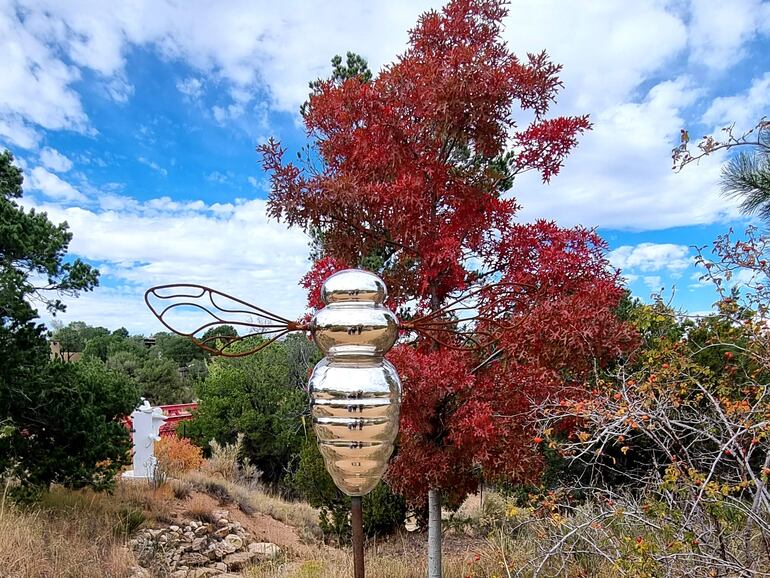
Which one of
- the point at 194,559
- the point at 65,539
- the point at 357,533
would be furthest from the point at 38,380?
the point at 357,533

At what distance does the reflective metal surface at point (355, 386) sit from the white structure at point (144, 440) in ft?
22.5

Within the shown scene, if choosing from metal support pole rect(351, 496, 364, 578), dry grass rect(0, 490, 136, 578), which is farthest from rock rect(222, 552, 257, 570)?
metal support pole rect(351, 496, 364, 578)

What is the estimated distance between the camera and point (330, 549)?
19.1 feet

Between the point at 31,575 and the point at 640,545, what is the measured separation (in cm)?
403

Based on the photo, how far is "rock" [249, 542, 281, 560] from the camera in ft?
18.6

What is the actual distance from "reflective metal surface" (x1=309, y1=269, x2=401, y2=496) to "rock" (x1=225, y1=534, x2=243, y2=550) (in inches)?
210

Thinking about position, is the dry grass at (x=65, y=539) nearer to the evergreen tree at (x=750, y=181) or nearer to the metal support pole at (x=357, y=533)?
the metal support pole at (x=357, y=533)

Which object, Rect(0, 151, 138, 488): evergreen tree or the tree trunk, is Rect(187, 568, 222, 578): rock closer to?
Rect(0, 151, 138, 488): evergreen tree

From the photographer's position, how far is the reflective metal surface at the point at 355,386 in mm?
1396

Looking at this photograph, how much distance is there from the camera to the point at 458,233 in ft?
11.2

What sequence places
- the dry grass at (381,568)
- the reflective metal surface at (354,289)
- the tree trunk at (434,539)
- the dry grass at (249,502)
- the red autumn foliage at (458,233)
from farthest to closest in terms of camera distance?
the dry grass at (249,502)
the dry grass at (381,568)
the tree trunk at (434,539)
the red autumn foliage at (458,233)
the reflective metal surface at (354,289)

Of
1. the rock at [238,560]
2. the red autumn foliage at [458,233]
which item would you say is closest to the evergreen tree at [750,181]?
the red autumn foliage at [458,233]

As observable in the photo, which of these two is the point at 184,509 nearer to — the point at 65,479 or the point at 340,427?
the point at 65,479

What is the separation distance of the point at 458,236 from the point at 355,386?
84.4 inches
